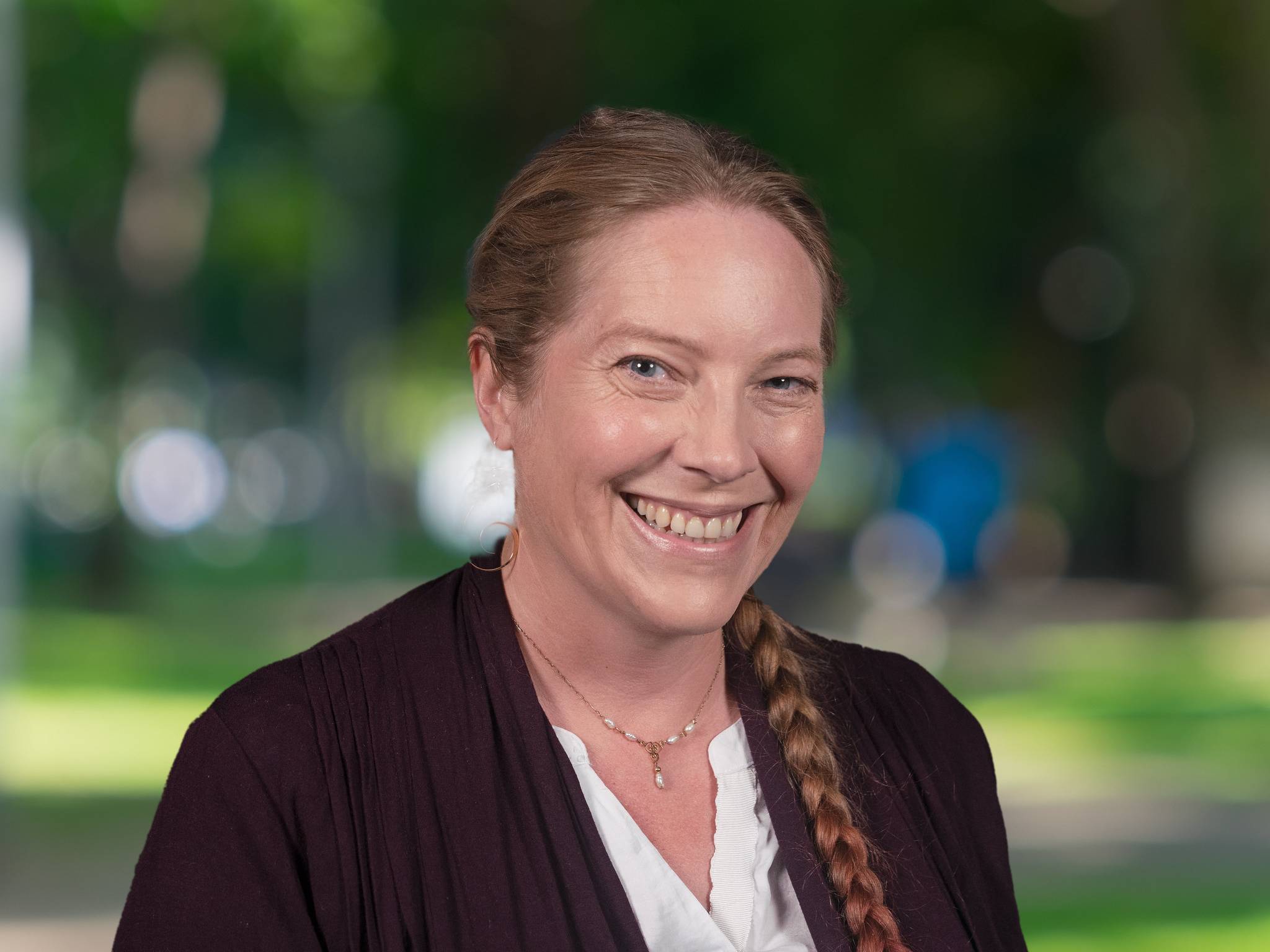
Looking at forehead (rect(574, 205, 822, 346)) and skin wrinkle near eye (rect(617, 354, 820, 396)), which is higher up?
forehead (rect(574, 205, 822, 346))

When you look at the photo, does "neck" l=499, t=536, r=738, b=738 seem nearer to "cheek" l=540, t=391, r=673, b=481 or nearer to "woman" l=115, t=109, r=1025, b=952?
"woman" l=115, t=109, r=1025, b=952

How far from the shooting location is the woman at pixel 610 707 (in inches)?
96.0

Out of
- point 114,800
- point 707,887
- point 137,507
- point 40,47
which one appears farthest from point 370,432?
point 707,887

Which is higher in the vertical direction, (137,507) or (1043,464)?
(137,507)

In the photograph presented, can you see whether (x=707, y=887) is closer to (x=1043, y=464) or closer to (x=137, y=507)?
(x=1043, y=464)

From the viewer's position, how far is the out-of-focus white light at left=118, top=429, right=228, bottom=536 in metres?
48.6

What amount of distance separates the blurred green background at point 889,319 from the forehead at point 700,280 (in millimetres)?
5132

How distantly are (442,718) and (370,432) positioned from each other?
44648 millimetres

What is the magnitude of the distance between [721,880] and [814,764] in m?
0.26

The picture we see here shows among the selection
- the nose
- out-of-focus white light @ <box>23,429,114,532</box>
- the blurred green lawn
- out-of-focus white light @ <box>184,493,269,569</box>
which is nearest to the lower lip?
the nose

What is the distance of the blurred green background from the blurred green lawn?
5 cm

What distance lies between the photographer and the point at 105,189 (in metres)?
25.3

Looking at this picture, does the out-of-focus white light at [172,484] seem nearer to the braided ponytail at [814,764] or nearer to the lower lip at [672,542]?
the braided ponytail at [814,764]

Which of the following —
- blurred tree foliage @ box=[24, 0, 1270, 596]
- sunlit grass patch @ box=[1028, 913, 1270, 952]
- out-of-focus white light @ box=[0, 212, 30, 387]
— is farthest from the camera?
blurred tree foliage @ box=[24, 0, 1270, 596]
